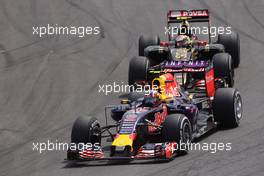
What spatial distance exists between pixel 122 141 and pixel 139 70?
22.3ft

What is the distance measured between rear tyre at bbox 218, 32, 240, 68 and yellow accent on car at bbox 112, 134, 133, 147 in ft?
32.5

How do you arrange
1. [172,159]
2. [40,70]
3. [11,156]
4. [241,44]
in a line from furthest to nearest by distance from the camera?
[241,44]
[40,70]
[11,156]
[172,159]

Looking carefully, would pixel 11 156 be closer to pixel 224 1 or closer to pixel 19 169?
pixel 19 169

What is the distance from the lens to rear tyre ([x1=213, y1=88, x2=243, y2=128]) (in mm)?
19922

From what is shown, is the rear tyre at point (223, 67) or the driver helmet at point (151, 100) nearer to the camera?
the driver helmet at point (151, 100)

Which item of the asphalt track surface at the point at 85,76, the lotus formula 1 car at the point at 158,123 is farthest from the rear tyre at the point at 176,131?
the asphalt track surface at the point at 85,76

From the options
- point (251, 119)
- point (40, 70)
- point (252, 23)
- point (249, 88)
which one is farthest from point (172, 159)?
point (252, 23)

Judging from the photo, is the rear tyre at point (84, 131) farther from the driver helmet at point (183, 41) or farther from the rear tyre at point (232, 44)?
the rear tyre at point (232, 44)

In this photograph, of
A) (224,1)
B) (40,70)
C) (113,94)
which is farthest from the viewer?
(224,1)

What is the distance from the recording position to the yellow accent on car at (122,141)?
17.8 m

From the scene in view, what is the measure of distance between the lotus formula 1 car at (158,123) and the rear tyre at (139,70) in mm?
3390

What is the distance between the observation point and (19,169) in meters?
18.6

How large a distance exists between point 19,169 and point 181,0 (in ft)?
59.0

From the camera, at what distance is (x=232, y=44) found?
1067 inches
